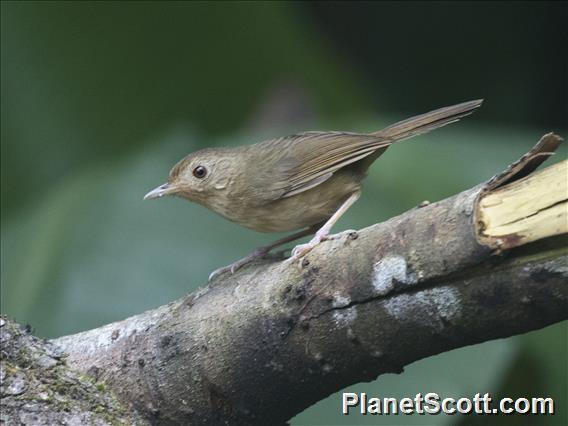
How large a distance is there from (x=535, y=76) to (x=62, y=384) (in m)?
5.26

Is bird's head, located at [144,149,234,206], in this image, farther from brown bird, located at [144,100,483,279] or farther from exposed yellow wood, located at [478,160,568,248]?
exposed yellow wood, located at [478,160,568,248]

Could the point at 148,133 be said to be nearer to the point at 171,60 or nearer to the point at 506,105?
the point at 171,60

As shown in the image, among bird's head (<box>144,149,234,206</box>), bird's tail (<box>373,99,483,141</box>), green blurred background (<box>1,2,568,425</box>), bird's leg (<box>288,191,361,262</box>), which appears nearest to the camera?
bird's leg (<box>288,191,361,262</box>)

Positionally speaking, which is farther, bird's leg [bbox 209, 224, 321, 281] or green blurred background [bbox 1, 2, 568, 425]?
green blurred background [bbox 1, 2, 568, 425]

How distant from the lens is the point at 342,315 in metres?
2.78

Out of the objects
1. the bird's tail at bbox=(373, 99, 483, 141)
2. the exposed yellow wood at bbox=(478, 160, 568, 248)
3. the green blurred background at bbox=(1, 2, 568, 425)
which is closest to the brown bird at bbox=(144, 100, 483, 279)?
the bird's tail at bbox=(373, 99, 483, 141)

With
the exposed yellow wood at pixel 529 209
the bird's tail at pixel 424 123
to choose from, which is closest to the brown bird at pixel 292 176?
the bird's tail at pixel 424 123

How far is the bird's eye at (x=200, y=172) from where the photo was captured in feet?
14.5

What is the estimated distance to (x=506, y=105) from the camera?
7.48 metres

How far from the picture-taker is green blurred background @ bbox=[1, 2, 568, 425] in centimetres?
501

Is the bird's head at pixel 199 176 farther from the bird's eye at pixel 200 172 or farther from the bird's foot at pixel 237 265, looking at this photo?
the bird's foot at pixel 237 265

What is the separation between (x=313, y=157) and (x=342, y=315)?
1.55 m

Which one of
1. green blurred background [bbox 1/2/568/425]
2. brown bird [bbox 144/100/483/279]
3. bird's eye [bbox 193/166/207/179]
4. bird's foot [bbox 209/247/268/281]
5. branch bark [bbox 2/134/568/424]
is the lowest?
branch bark [bbox 2/134/568/424]

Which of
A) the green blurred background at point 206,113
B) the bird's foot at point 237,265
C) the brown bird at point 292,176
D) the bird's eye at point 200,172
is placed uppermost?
the green blurred background at point 206,113
